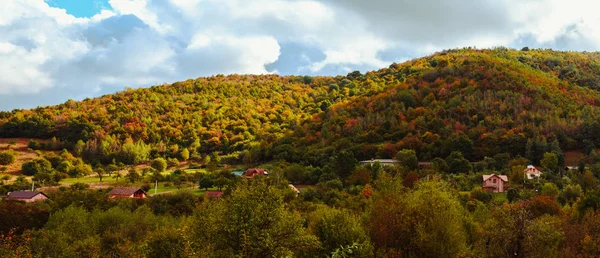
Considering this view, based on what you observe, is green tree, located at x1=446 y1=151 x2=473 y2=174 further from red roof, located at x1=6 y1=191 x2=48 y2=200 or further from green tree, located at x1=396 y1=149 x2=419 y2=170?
red roof, located at x1=6 y1=191 x2=48 y2=200

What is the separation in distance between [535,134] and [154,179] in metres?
66.3

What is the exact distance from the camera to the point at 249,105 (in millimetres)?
148000

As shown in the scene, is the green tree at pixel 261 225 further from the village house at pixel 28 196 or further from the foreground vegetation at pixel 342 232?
the village house at pixel 28 196

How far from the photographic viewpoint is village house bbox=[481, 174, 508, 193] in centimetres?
5449

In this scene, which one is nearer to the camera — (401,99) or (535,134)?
(535,134)

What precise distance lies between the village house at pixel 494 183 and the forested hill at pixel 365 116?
60.9 feet

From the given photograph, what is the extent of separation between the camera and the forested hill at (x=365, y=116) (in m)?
81.0

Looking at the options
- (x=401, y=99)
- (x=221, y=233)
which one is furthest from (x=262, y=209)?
(x=401, y=99)

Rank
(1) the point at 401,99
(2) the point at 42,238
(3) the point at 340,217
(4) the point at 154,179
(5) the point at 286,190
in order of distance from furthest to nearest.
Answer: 1. (1) the point at 401,99
2. (4) the point at 154,179
3. (5) the point at 286,190
4. (2) the point at 42,238
5. (3) the point at 340,217

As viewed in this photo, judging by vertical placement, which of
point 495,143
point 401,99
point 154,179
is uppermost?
point 401,99

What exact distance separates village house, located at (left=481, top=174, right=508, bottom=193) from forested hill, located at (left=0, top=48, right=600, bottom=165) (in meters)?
18.6

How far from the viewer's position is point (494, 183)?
2196 inches

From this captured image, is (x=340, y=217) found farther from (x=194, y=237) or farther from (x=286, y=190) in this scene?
(x=286, y=190)

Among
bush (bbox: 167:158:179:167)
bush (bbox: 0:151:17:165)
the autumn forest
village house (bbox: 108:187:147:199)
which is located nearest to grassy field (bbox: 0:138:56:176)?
the autumn forest
